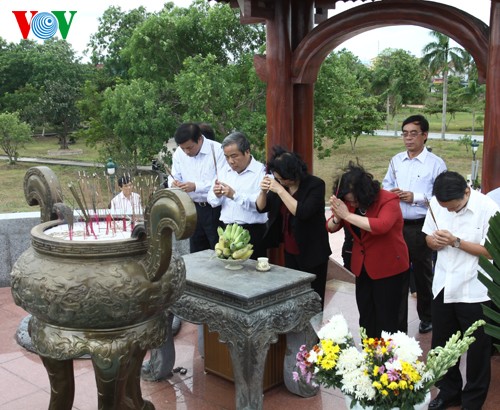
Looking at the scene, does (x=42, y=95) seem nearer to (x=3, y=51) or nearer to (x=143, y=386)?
(x=3, y=51)

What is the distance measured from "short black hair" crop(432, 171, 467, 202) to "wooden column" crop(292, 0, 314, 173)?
2.13 meters

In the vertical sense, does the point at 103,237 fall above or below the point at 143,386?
above

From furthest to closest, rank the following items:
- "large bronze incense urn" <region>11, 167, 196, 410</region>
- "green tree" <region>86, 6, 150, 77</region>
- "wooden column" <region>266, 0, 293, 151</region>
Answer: "green tree" <region>86, 6, 150, 77</region> < "wooden column" <region>266, 0, 293, 151</region> < "large bronze incense urn" <region>11, 167, 196, 410</region>

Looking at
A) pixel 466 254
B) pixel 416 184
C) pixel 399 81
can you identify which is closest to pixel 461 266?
pixel 466 254

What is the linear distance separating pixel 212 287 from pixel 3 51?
112ft

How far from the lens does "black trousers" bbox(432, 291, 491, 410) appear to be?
10.0 feet

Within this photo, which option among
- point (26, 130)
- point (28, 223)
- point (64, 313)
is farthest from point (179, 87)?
point (26, 130)

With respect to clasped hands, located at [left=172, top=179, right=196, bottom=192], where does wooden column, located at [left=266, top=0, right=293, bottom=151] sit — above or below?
above

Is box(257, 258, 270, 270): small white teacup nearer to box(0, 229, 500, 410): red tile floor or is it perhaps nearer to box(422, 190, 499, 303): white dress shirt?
box(0, 229, 500, 410): red tile floor

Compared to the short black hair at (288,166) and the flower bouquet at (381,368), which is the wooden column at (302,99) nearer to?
the short black hair at (288,166)

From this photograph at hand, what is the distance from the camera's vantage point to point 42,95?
26.3m

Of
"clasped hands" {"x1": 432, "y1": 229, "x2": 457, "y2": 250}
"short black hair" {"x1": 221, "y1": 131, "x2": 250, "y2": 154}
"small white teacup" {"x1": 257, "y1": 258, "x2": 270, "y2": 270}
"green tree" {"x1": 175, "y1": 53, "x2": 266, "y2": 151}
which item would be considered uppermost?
"green tree" {"x1": 175, "y1": 53, "x2": 266, "y2": 151}

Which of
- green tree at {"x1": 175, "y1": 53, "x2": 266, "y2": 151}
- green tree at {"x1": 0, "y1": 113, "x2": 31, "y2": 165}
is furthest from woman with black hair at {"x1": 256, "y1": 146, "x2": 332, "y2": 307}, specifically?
green tree at {"x1": 0, "y1": 113, "x2": 31, "y2": 165}

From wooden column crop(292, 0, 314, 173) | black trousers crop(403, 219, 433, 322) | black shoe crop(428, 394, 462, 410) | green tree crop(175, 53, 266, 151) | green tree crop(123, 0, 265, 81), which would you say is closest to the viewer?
black shoe crop(428, 394, 462, 410)
